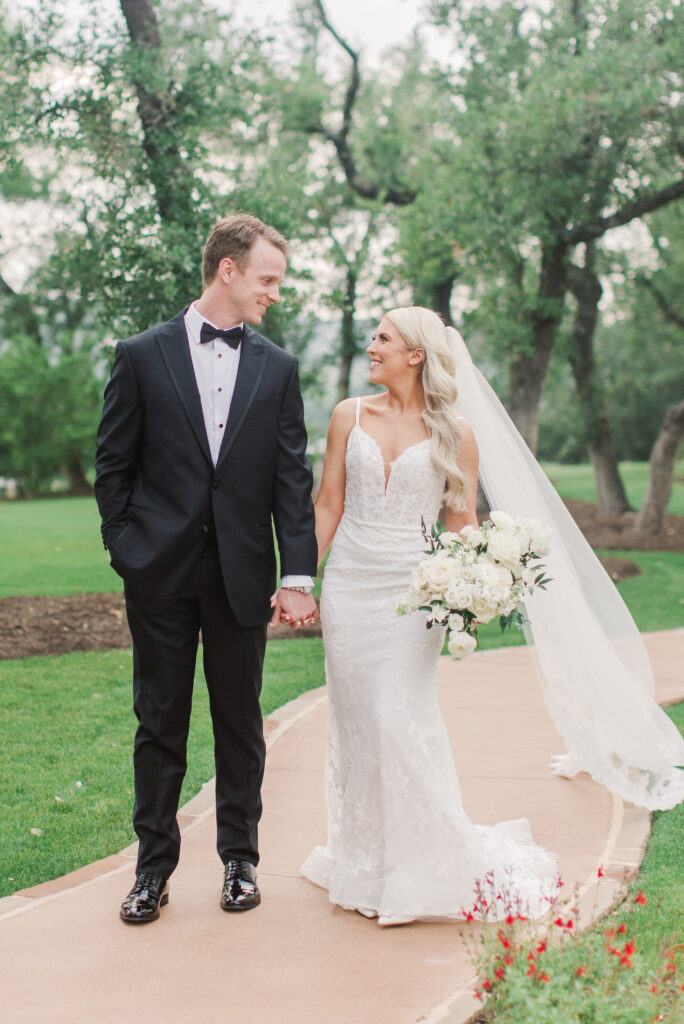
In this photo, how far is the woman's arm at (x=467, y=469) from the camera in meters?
4.20

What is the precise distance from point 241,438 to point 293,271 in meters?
5.36

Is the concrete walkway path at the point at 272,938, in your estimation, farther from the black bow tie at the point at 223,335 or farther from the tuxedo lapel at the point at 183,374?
the black bow tie at the point at 223,335

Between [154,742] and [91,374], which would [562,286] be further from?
[91,374]

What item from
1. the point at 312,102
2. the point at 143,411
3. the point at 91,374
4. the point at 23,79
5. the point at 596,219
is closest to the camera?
the point at 143,411

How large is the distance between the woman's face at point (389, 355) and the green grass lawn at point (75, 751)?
2.39 metres

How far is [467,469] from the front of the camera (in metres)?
4.23

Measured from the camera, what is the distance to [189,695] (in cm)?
388

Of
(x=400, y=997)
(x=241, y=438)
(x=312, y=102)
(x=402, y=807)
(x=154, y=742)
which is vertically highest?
(x=312, y=102)

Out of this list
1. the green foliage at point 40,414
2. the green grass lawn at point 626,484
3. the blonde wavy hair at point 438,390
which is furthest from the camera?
the green foliage at point 40,414

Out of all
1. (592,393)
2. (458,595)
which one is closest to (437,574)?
(458,595)

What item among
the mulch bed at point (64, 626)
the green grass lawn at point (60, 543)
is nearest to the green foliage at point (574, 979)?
the mulch bed at point (64, 626)

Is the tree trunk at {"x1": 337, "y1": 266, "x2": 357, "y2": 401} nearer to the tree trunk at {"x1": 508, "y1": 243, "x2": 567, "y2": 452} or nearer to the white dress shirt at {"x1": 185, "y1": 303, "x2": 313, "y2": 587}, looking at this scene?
the tree trunk at {"x1": 508, "y1": 243, "x2": 567, "y2": 452}

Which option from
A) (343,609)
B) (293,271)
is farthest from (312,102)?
(343,609)

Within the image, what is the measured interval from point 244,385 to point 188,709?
1.24 m
